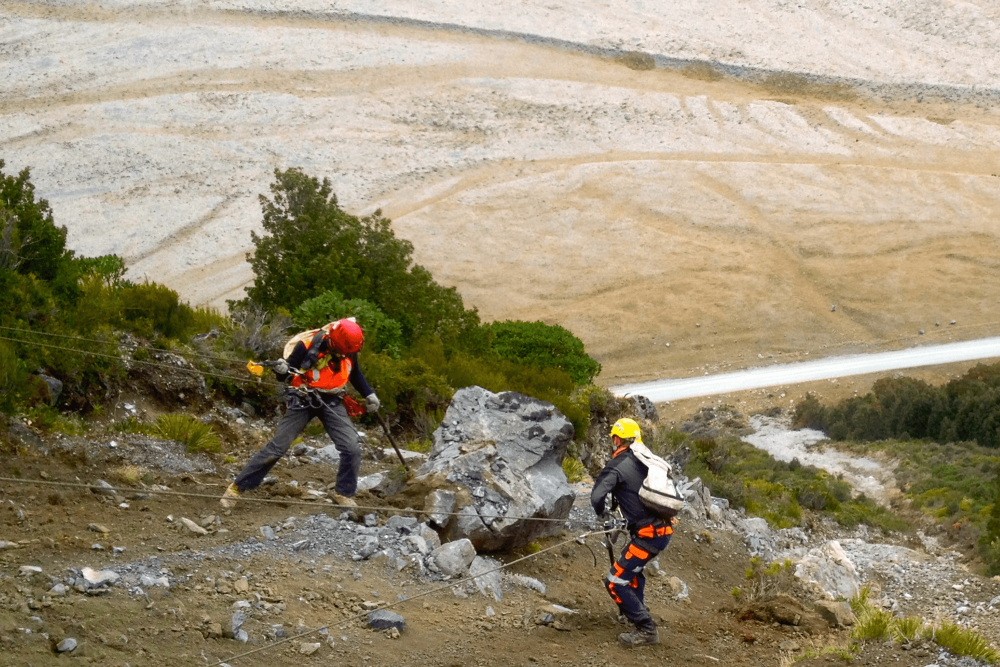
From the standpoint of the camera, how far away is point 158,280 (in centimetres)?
3712

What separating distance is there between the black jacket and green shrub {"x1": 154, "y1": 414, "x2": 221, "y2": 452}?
469 cm

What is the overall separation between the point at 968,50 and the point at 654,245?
77.0ft

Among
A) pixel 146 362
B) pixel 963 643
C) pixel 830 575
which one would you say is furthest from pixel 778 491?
pixel 146 362

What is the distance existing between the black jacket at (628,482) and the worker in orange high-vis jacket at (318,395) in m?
2.33

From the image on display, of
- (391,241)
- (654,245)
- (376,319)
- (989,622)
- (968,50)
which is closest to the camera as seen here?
(989,622)

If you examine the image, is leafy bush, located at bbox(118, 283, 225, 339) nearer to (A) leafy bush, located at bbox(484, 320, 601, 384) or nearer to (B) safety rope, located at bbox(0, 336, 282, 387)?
(B) safety rope, located at bbox(0, 336, 282, 387)

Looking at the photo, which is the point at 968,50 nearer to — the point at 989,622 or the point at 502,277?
the point at 502,277

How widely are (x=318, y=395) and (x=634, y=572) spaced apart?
3.04 metres

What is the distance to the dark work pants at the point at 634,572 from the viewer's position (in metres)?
8.81

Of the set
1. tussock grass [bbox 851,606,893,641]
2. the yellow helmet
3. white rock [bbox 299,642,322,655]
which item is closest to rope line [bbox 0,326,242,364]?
white rock [bbox 299,642,322,655]

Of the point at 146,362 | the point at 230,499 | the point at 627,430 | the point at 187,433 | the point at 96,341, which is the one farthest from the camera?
the point at 96,341

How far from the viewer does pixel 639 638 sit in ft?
29.3

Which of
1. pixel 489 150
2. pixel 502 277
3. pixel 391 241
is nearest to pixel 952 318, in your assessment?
pixel 502 277

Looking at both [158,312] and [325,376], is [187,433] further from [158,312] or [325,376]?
[158,312]
